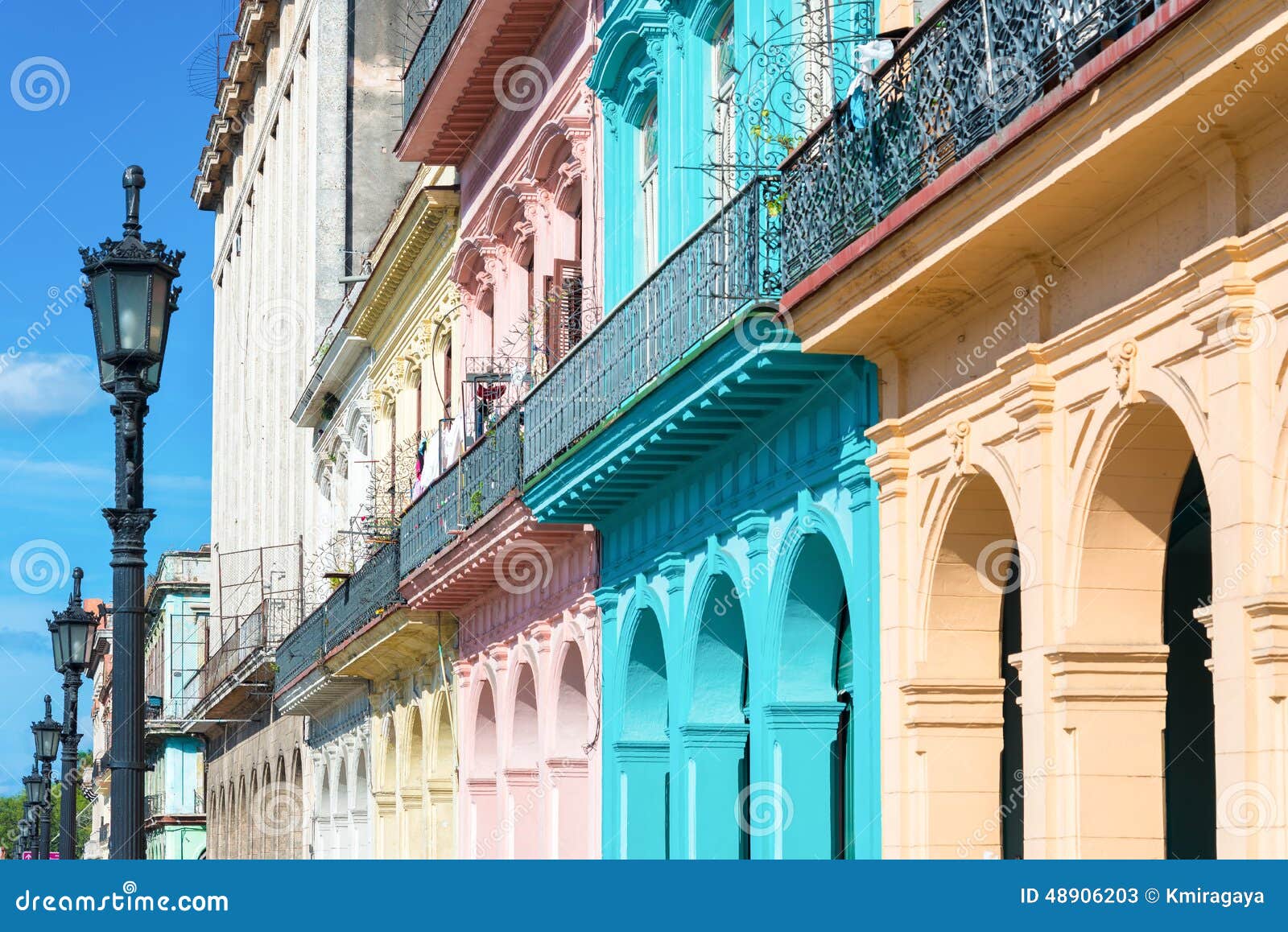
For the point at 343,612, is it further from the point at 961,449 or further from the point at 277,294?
the point at 961,449

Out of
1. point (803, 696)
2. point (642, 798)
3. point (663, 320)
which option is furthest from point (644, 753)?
point (663, 320)

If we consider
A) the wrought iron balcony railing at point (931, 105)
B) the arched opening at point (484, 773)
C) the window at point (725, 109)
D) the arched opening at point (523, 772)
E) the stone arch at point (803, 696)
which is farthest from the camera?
the arched opening at point (484, 773)

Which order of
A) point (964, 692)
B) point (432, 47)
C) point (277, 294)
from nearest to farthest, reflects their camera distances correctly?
1. point (964, 692)
2. point (432, 47)
3. point (277, 294)

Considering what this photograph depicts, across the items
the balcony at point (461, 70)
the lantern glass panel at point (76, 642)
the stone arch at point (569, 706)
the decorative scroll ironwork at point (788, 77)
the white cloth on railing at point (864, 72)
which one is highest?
the balcony at point (461, 70)

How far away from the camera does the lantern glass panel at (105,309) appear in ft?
32.0

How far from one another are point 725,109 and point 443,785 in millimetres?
12364

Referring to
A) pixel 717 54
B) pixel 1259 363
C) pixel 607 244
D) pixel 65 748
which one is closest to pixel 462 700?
pixel 65 748

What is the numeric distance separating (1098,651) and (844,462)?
292 centimetres

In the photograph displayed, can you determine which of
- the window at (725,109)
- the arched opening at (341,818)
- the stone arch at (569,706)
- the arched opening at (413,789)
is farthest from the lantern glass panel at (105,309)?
the arched opening at (341,818)

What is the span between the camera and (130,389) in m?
9.80

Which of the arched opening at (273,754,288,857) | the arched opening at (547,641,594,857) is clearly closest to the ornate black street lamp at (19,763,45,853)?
the arched opening at (273,754,288,857)

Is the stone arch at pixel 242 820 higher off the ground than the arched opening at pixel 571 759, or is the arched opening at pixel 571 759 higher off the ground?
the arched opening at pixel 571 759

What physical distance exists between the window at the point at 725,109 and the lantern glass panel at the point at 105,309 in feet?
16.7

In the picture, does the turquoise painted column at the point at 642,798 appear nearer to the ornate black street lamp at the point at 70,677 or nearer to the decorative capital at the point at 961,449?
the ornate black street lamp at the point at 70,677
